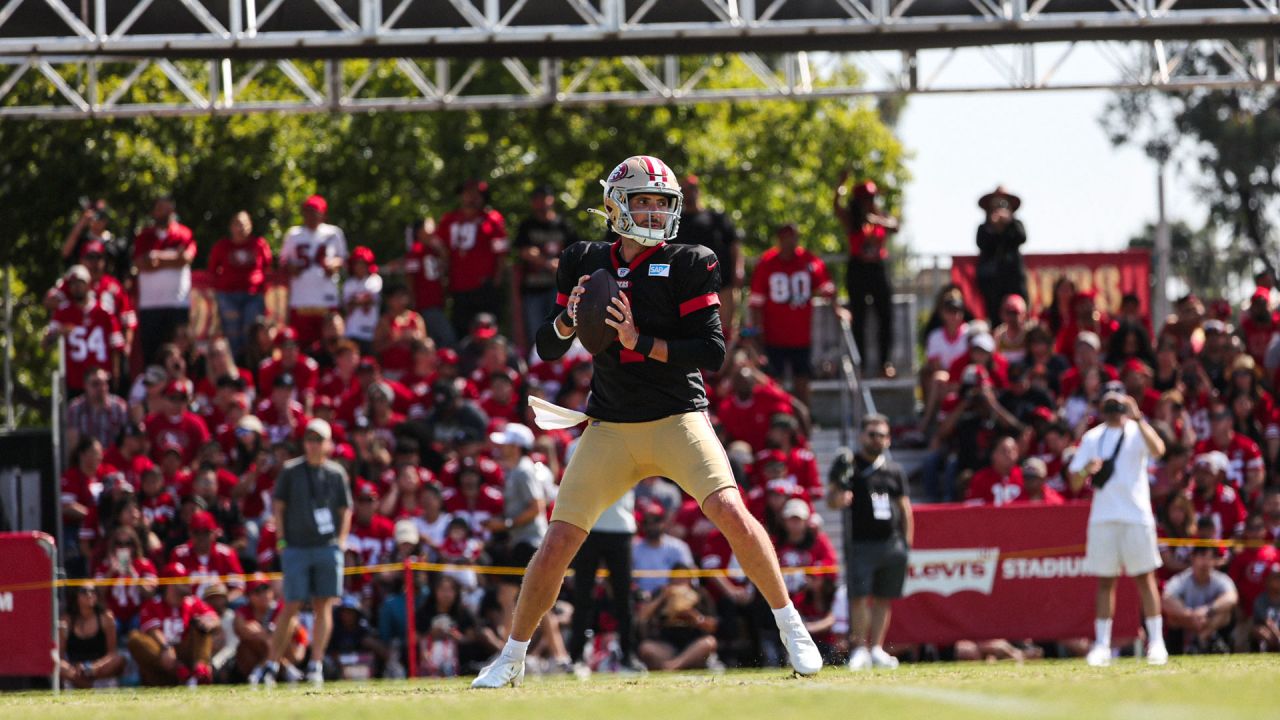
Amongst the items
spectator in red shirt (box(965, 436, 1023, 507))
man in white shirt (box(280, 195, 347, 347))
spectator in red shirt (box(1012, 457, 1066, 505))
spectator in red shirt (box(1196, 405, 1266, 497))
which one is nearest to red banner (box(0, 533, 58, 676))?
man in white shirt (box(280, 195, 347, 347))

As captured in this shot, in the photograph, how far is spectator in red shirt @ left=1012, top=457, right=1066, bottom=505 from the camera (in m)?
15.6

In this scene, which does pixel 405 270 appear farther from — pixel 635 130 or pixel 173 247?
pixel 635 130

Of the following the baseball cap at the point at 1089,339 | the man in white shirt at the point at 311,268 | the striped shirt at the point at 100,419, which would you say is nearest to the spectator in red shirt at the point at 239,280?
the man in white shirt at the point at 311,268

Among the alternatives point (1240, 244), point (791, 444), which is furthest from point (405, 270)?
point (1240, 244)

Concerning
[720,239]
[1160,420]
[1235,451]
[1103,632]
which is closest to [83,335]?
[720,239]

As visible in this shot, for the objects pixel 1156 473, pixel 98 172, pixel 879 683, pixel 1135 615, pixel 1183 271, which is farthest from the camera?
pixel 98 172

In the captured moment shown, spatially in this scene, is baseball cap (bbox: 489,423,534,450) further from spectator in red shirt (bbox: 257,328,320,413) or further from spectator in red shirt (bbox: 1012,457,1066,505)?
spectator in red shirt (bbox: 1012,457,1066,505)

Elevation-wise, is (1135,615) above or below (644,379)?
below

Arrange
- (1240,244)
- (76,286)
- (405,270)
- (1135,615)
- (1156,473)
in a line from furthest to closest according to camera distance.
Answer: (1240,244) → (405,270) → (76,286) → (1156,473) → (1135,615)

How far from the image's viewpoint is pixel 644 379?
310 inches

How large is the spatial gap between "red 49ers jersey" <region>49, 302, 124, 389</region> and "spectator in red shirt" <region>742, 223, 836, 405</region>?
Answer: 20.6 feet

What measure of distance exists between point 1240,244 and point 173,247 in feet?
89.4

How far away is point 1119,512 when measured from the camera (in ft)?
41.7

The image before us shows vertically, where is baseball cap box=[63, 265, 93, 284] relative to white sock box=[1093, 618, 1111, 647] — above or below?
above
